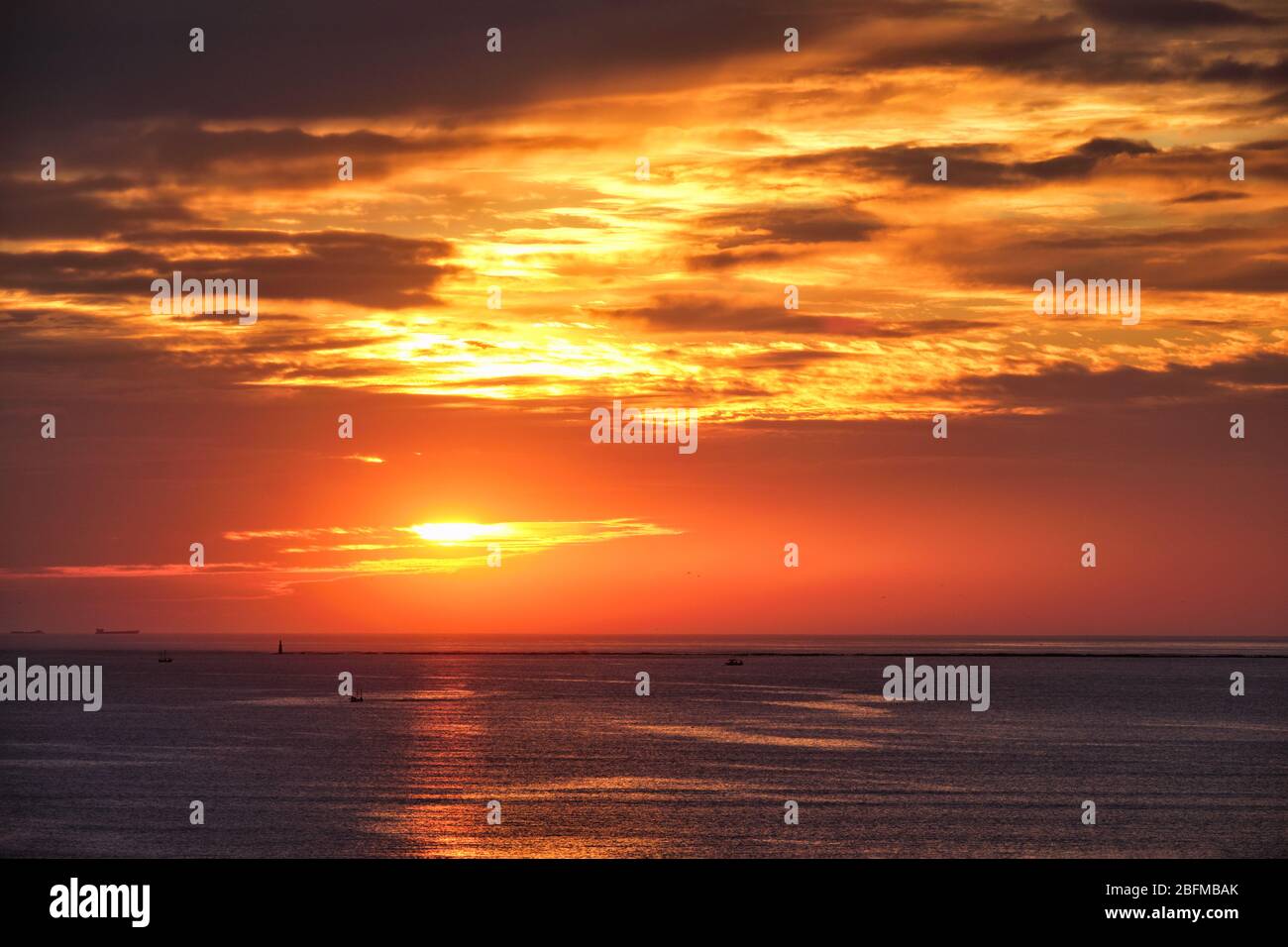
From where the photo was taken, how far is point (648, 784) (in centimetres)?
9419

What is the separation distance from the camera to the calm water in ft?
239

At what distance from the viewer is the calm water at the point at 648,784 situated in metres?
72.9
